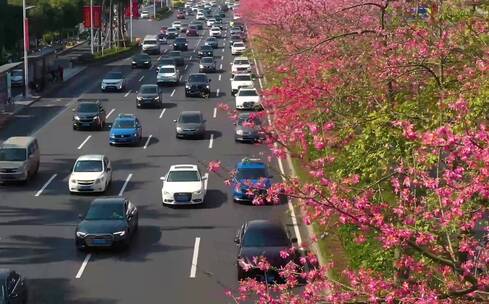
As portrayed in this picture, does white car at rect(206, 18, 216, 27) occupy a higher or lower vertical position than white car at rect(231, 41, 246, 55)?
higher

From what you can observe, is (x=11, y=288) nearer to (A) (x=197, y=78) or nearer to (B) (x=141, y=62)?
→ (A) (x=197, y=78)

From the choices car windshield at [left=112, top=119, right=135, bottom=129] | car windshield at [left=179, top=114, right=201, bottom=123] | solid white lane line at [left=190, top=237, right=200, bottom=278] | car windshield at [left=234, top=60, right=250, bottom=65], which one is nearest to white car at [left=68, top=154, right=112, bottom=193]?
solid white lane line at [left=190, top=237, right=200, bottom=278]

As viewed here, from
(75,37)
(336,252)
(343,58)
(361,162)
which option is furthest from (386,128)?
(75,37)

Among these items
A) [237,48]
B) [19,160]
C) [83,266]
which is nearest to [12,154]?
[19,160]

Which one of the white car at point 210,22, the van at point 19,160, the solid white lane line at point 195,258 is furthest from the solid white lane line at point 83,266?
the white car at point 210,22

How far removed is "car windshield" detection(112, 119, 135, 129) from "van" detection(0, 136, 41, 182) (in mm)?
6528

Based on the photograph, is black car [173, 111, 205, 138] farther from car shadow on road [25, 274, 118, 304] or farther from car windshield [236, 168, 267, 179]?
car shadow on road [25, 274, 118, 304]

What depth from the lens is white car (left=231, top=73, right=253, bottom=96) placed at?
54.7 metres

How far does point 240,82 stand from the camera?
5538 centimetres

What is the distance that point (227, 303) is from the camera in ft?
60.3

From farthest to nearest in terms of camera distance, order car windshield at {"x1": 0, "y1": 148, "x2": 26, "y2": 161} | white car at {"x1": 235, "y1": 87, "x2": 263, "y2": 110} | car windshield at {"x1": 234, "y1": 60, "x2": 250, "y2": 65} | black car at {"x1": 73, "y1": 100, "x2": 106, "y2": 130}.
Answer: car windshield at {"x1": 234, "y1": 60, "x2": 250, "y2": 65} → white car at {"x1": 235, "y1": 87, "x2": 263, "y2": 110} → black car at {"x1": 73, "y1": 100, "x2": 106, "y2": 130} → car windshield at {"x1": 0, "y1": 148, "x2": 26, "y2": 161}

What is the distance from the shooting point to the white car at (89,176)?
97.0 feet

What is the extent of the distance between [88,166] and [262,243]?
37.7ft

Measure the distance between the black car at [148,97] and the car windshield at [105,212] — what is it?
86.5 ft
